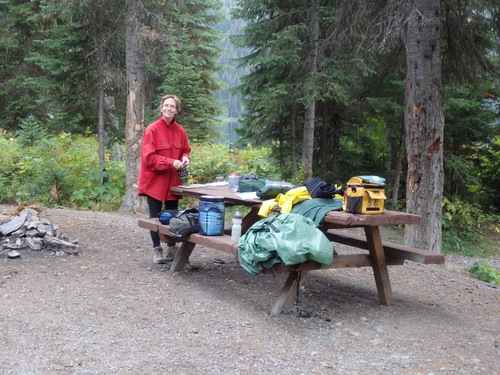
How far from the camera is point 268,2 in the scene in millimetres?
11539

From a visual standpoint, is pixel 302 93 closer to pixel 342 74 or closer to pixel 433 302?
pixel 342 74

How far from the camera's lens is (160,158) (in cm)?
582

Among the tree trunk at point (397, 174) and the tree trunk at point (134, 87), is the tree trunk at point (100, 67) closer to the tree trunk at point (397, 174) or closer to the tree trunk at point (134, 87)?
the tree trunk at point (134, 87)

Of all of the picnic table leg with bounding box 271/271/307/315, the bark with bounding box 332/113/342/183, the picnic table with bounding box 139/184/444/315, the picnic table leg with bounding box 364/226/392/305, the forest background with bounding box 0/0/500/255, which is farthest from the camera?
the bark with bounding box 332/113/342/183

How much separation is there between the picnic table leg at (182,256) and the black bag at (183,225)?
0.36 meters

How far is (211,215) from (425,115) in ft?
14.6

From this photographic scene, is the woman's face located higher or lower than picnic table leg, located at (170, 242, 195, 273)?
higher

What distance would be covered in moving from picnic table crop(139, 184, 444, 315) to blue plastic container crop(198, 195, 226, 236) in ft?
0.35

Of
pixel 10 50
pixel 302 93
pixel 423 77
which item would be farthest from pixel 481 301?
pixel 10 50

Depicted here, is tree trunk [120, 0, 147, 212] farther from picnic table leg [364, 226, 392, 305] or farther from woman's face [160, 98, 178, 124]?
picnic table leg [364, 226, 392, 305]

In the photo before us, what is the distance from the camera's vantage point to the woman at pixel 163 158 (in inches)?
230

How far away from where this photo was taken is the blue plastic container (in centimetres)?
530

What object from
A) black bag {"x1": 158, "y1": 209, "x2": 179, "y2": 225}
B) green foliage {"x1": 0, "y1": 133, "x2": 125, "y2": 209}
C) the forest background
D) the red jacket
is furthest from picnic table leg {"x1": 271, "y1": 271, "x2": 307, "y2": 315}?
green foliage {"x1": 0, "y1": 133, "x2": 125, "y2": 209}

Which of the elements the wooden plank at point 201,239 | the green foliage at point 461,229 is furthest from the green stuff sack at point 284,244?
the green foliage at point 461,229
